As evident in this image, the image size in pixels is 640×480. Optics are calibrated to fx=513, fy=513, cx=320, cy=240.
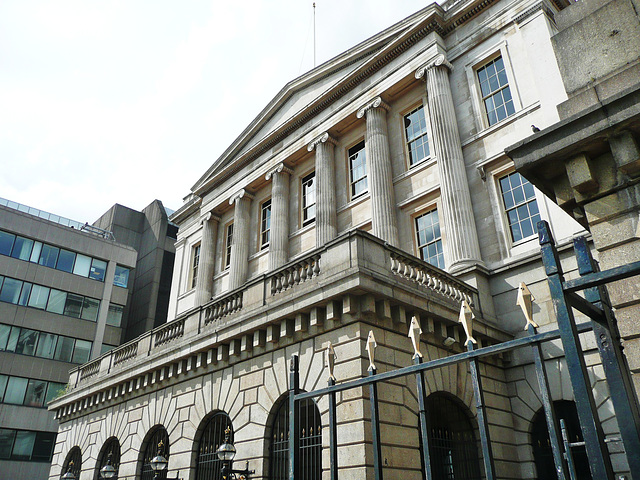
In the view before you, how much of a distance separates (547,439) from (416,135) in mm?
13361

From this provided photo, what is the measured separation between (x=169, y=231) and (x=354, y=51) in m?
32.8

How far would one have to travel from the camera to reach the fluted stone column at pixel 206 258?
31281mm

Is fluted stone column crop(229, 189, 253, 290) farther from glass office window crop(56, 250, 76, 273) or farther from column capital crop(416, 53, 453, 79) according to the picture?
glass office window crop(56, 250, 76, 273)

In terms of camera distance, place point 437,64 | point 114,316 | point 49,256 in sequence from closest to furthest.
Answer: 1. point 437,64
2. point 49,256
3. point 114,316

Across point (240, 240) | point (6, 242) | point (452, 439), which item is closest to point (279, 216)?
point (240, 240)

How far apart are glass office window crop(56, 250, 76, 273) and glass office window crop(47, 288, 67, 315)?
202 centimetres

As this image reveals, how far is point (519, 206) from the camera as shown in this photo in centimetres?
1847

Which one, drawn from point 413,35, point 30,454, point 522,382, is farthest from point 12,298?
point 522,382

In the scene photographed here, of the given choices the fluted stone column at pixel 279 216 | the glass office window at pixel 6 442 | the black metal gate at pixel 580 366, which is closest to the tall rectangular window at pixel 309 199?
the fluted stone column at pixel 279 216

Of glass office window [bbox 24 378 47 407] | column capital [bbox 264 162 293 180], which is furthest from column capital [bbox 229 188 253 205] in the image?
glass office window [bbox 24 378 47 407]

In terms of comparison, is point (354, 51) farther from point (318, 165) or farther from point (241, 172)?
point (241, 172)

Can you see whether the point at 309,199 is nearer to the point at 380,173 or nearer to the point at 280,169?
Result: the point at 280,169

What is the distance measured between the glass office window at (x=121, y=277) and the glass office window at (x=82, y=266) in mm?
2493

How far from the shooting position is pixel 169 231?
52375 mm
